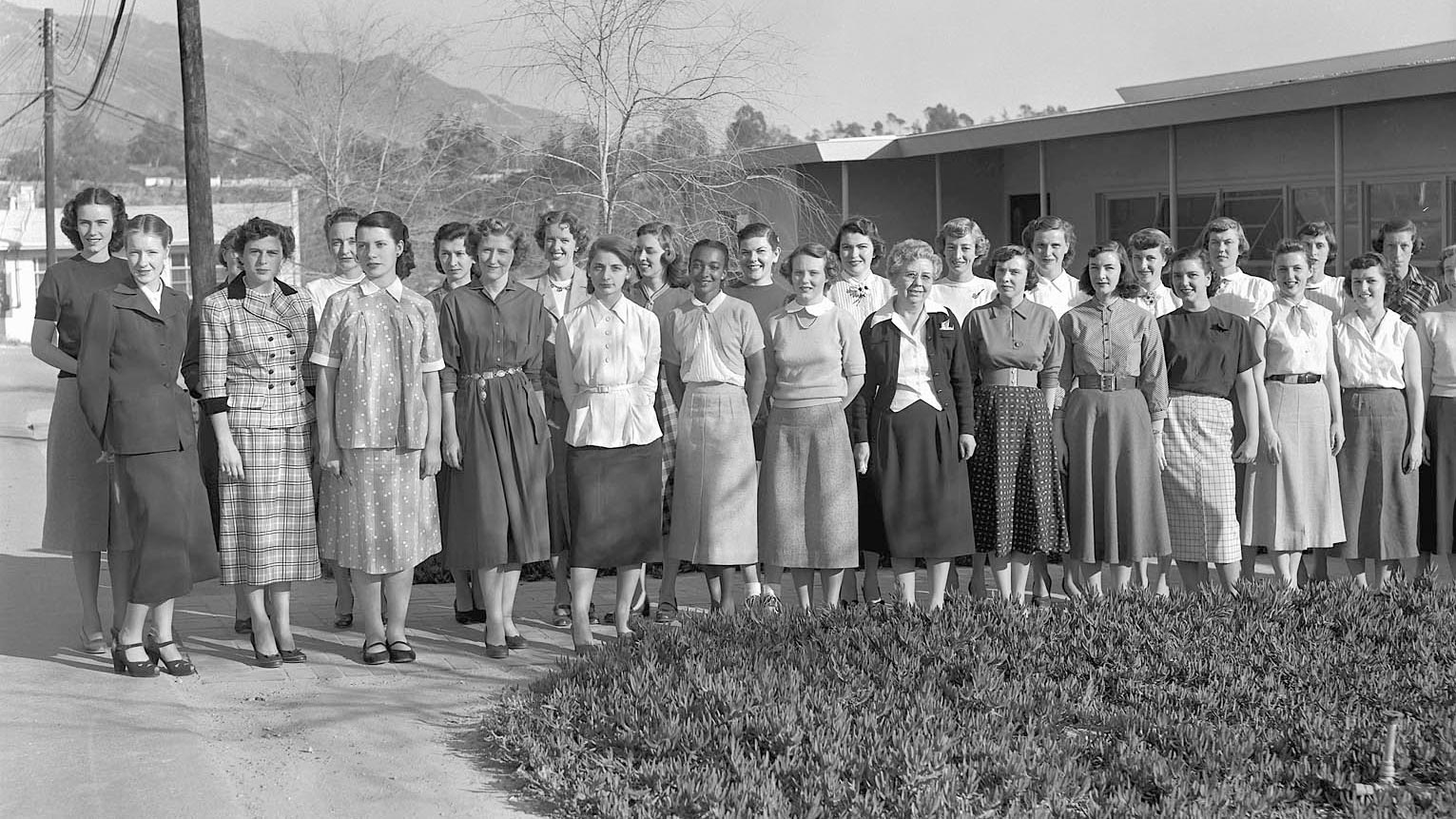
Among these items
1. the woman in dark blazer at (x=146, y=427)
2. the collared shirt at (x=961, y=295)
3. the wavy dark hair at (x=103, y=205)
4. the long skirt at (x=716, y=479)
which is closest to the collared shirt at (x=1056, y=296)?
the collared shirt at (x=961, y=295)

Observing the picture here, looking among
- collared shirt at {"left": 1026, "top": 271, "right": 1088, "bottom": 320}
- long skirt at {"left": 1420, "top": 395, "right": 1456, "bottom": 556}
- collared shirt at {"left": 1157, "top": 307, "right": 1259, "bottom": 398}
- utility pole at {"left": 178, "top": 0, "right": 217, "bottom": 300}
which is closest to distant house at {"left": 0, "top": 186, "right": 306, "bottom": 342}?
utility pole at {"left": 178, "top": 0, "right": 217, "bottom": 300}

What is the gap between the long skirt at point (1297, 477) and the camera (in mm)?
8242

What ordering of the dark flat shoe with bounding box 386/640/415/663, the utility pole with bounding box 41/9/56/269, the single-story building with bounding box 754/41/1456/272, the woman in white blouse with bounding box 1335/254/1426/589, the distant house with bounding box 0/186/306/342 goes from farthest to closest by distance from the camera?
the distant house with bounding box 0/186/306/342 → the utility pole with bounding box 41/9/56/269 → the single-story building with bounding box 754/41/1456/272 → the woman in white blouse with bounding box 1335/254/1426/589 → the dark flat shoe with bounding box 386/640/415/663

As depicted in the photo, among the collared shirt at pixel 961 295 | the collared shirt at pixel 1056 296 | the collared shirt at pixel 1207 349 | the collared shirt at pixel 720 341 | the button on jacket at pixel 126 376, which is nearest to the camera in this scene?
the button on jacket at pixel 126 376

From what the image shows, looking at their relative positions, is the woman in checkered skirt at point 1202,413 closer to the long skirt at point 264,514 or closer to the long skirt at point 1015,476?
the long skirt at point 1015,476

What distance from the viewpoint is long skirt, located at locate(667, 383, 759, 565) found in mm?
7555

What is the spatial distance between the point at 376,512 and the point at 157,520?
957mm

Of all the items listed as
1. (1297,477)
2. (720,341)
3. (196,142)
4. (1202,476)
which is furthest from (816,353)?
(196,142)

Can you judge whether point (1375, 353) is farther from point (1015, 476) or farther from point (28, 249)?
point (28, 249)

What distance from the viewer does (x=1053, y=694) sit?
586cm

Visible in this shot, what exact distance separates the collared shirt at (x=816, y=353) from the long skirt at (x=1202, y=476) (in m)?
1.79

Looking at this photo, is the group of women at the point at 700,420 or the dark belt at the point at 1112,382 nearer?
the group of women at the point at 700,420

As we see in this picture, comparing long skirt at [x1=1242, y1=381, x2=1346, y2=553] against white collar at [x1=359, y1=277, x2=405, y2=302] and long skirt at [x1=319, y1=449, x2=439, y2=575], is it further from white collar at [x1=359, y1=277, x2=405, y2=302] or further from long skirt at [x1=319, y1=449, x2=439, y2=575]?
white collar at [x1=359, y1=277, x2=405, y2=302]

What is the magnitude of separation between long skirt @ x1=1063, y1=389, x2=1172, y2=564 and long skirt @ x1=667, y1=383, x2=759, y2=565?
5.73ft
